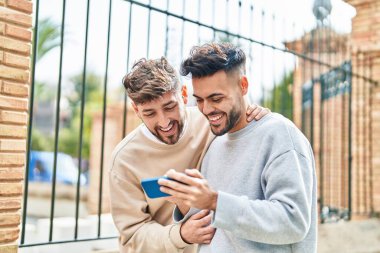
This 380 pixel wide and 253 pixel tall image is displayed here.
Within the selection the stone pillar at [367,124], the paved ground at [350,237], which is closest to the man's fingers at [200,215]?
the paved ground at [350,237]

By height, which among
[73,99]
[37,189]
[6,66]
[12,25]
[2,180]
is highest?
[73,99]

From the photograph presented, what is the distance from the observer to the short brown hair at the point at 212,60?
1.81 metres

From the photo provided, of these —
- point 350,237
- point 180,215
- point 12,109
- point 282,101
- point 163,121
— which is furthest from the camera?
point 350,237

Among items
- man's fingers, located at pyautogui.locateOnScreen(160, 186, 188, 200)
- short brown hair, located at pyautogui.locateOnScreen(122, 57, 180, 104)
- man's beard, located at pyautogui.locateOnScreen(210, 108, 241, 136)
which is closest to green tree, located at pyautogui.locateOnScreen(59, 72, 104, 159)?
short brown hair, located at pyautogui.locateOnScreen(122, 57, 180, 104)

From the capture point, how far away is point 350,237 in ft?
19.1

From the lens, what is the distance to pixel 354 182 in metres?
6.53

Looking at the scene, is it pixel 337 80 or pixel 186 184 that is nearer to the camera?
pixel 186 184

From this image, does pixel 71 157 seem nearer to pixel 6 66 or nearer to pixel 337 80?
pixel 337 80

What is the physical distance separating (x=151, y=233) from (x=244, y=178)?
615 mm

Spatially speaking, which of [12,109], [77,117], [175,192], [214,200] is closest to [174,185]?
[175,192]

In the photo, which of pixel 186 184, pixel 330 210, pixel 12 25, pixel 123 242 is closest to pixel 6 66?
pixel 12 25

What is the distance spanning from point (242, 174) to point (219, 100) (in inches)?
11.3

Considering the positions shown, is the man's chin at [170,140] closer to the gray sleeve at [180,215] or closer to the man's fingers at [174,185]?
the gray sleeve at [180,215]

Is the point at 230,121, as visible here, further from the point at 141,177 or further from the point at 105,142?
the point at 105,142
